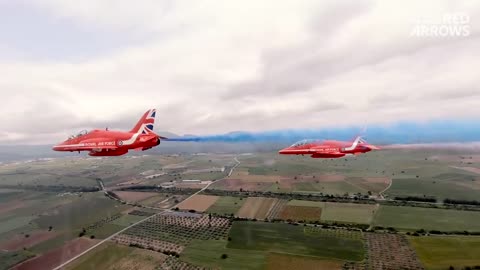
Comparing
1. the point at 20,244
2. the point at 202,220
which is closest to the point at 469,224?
the point at 202,220

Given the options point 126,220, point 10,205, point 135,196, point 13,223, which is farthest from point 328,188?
point 10,205

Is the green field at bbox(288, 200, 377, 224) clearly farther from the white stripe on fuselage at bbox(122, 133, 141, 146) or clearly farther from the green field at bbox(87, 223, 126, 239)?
the white stripe on fuselage at bbox(122, 133, 141, 146)

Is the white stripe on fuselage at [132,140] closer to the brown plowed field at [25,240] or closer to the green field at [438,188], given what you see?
the brown plowed field at [25,240]

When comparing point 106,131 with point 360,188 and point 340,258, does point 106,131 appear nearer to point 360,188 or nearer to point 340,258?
point 340,258

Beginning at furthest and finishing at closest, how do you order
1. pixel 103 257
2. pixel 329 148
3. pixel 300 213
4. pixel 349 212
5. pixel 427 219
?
pixel 300 213 < pixel 349 212 < pixel 427 219 < pixel 103 257 < pixel 329 148

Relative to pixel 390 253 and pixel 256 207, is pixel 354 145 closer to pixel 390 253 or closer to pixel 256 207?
pixel 390 253

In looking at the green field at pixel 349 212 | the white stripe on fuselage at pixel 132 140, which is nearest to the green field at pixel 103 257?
the white stripe on fuselage at pixel 132 140

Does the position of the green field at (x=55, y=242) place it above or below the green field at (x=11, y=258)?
above
